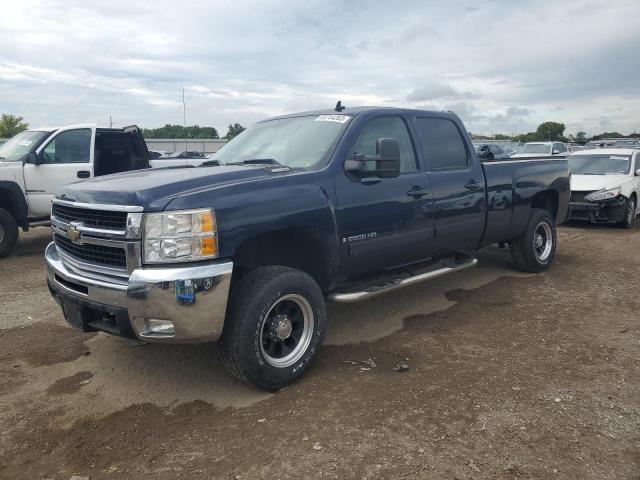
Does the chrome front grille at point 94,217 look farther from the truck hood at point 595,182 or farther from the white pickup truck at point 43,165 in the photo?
the truck hood at point 595,182

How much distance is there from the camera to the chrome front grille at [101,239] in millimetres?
3229

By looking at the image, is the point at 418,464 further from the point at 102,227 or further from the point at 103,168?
the point at 103,168

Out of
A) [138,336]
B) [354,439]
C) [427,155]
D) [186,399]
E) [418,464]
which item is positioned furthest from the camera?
[427,155]

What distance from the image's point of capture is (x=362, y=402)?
347 cm

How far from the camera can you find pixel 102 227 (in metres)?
3.44

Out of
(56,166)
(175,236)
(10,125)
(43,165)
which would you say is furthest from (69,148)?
(10,125)

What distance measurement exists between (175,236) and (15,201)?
6.29m

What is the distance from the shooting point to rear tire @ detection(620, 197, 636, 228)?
10631 mm

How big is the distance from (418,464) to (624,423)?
4.48 ft

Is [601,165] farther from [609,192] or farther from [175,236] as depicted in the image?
[175,236]

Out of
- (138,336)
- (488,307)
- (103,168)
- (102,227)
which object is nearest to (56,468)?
(138,336)

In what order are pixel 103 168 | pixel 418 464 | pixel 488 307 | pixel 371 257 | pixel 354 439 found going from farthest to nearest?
pixel 103 168 < pixel 488 307 < pixel 371 257 < pixel 354 439 < pixel 418 464

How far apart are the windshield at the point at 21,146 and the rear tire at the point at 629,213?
1087 centimetres

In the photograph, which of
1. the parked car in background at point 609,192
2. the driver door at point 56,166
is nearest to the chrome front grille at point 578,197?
the parked car in background at point 609,192
